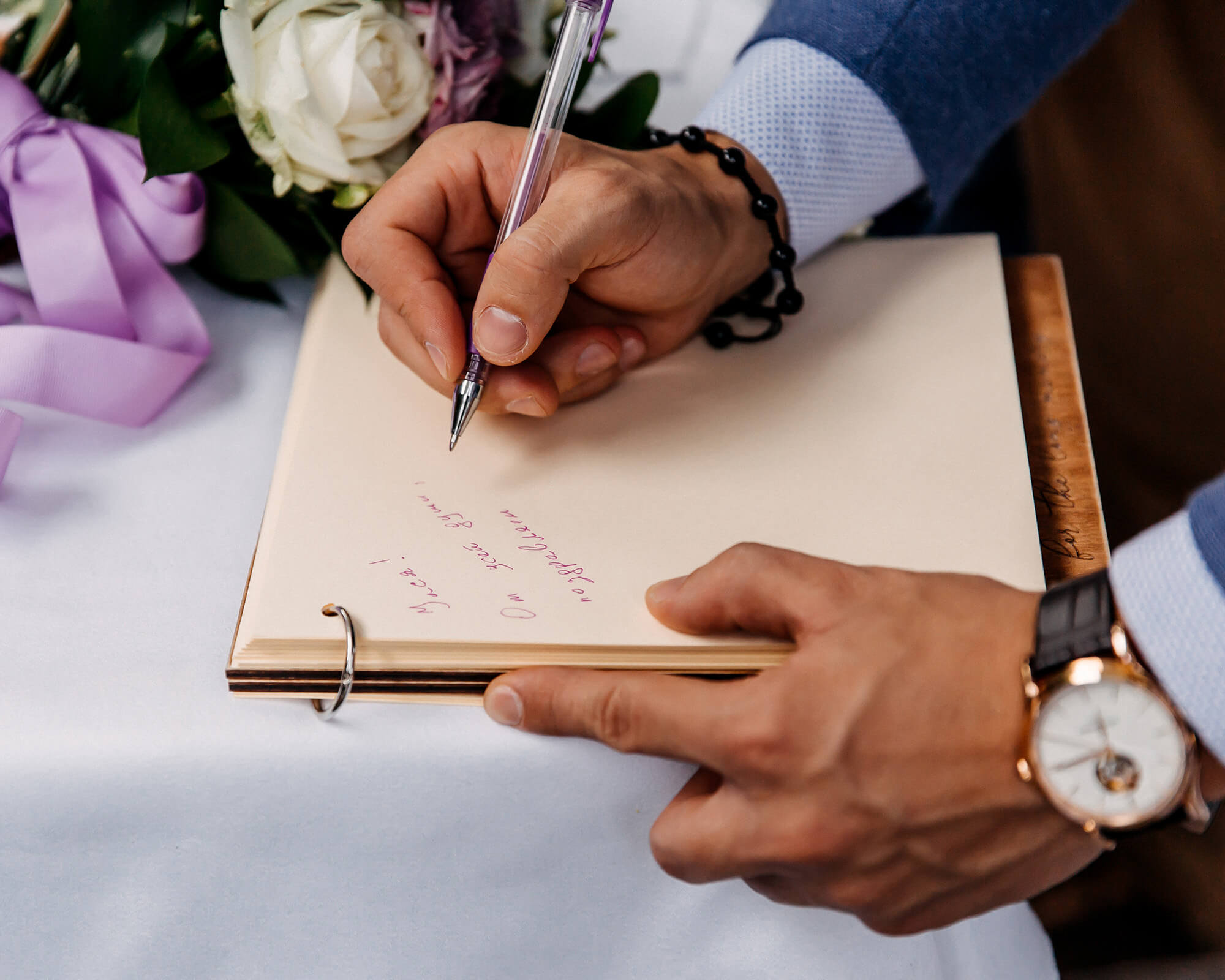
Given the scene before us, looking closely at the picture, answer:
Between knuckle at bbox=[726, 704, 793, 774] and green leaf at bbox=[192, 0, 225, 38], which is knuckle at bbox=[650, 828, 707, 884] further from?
green leaf at bbox=[192, 0, 225, 38]

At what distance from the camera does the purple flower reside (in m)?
0.65

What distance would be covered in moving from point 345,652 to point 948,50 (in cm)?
63

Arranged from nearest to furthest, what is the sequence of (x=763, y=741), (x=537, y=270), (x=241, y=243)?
(x=763, y=741) < (x=537, y=270) < (x=241, y=243)

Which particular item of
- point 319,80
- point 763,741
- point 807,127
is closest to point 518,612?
point 763,741

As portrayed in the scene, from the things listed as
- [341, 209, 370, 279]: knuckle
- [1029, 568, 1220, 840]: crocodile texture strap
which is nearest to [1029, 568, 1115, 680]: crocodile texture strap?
[1029, 568, 1220, 840]: crocodile texture strap

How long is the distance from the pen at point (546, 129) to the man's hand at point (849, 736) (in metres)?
0.20

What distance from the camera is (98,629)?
0.54 meters

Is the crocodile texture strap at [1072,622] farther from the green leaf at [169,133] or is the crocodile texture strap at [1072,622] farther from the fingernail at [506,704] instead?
the green leaf at [169,133]

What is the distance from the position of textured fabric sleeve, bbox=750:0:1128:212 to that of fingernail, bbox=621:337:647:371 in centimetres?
28

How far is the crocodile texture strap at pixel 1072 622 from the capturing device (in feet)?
1.57

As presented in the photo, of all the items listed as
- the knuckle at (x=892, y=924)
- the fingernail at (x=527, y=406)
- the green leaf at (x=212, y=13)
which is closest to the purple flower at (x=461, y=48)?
the green leaf at (x=212, y=13)

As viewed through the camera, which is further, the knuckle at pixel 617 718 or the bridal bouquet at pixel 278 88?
the bridal bouquet at pixel 278 88

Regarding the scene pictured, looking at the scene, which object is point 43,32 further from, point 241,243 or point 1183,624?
point 1183,624

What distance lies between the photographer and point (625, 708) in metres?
0.48
